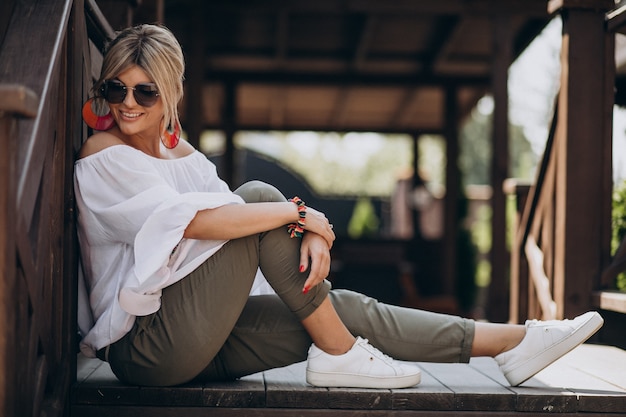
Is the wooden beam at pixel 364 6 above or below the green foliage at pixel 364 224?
above

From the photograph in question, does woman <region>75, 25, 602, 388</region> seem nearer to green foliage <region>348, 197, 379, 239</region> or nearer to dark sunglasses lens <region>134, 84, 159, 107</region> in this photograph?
dark sunglasses lens <region>134, 84, 159, 107</region>

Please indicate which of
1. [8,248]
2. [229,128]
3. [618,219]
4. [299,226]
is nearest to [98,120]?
[299,226]

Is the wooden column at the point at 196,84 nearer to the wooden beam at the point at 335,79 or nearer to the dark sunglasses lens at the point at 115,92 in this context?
the wooden beam at the point at 335,79

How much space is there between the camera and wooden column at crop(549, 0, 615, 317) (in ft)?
11.4

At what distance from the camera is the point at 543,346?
7.72 ft

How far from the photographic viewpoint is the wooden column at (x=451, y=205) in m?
9.70

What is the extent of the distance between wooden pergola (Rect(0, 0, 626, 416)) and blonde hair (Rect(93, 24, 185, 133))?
0.10 metres

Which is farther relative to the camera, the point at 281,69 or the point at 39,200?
the point at 281,69

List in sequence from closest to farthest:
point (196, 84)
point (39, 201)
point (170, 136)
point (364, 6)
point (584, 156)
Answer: point (39, 201) → point (170, 136) → point (584, 156) → point (196, 84) → point (364, 6)

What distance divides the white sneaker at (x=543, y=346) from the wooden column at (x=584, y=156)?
1.11m

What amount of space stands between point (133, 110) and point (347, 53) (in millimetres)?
6843

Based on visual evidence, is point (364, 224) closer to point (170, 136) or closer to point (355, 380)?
point (170, 136)

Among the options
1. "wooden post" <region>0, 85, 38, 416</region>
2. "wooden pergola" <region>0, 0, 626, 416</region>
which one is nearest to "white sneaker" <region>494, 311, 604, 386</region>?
"wooden pergola" <region>0, 0, 626, 416</region>

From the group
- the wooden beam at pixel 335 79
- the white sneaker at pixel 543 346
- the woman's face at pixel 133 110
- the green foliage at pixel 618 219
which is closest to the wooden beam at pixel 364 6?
the wooden beam at pixel 335 79
